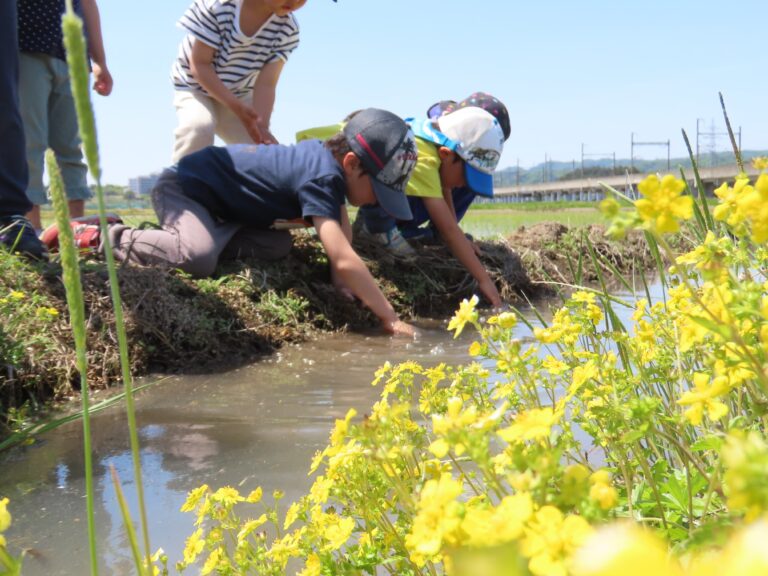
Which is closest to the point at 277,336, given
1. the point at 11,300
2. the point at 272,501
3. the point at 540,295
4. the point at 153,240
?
the point at 153,240

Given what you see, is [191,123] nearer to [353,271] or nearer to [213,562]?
[353,271]

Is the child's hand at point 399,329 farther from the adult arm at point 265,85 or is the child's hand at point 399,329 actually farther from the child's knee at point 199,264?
the adult arm at point 265,85

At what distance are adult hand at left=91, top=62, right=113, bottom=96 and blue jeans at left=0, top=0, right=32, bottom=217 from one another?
1.10m

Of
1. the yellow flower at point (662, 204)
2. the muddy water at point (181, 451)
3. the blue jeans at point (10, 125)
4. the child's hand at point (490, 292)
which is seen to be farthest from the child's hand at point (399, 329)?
the yellow flower at point (662, 204)

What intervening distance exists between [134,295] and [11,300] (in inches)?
26.0

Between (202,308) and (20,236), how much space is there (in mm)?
828

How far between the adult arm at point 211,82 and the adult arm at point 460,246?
1.22m

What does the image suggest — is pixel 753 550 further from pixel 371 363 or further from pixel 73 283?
pixel 371 363

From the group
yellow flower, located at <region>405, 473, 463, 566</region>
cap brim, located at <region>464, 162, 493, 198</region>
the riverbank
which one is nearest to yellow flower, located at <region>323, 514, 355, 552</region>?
yellow flower, located at <region>405, 473, 463, 566</region>

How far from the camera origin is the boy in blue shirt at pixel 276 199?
381 centimetres

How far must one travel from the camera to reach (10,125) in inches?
121

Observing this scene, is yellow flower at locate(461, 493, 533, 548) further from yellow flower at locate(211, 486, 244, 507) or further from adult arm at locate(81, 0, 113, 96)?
adult arm at locate(81, 0, 113, 96)

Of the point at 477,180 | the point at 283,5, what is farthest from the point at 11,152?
the point at 477,180

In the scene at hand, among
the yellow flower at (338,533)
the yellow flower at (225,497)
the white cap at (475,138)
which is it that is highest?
the white cap at (475,138)
